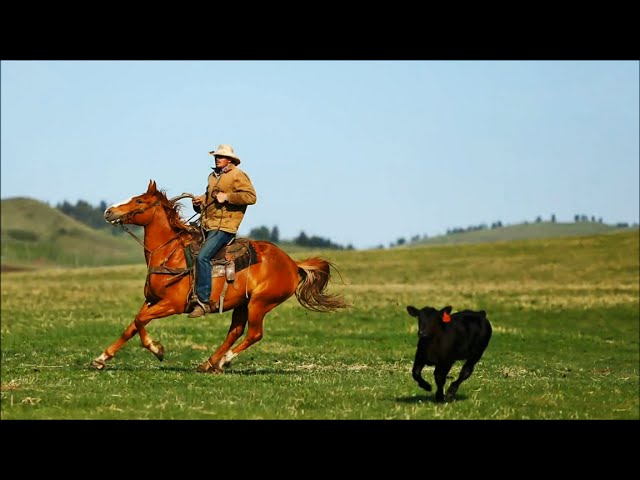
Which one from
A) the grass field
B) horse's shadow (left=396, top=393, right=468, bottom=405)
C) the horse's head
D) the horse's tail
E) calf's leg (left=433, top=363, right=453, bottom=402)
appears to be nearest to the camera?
calf's leg (left=433, top=363, right=453, bottom=402)

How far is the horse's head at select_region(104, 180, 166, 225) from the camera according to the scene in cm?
1864

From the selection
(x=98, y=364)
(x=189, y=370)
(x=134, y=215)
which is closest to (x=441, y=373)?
(x=189, y=370)

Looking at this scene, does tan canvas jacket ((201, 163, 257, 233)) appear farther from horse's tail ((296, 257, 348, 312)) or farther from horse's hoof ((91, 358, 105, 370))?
horse's hoof ((91, 358, 105, 370))

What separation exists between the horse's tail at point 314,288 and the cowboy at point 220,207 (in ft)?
6.41

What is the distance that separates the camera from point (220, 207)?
60.8ft

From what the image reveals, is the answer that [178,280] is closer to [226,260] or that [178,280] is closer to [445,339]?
[226,260]

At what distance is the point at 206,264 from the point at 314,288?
239 centimetres

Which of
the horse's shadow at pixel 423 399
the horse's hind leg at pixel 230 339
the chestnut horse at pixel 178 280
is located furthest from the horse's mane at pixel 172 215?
the horse's shadow at pixel 423 399

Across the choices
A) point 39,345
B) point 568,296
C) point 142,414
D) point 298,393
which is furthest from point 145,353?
point 568,296

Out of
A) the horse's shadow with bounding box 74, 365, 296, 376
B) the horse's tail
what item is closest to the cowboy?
the horse's shadow with bounding box 74, 365, 296, 376

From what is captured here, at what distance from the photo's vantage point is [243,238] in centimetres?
1933

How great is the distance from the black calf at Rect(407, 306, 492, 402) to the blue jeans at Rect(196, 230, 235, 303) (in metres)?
5.32

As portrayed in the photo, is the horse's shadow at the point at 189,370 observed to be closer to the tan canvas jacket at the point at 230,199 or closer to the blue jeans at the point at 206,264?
the blue jeans at the point at 206,264
